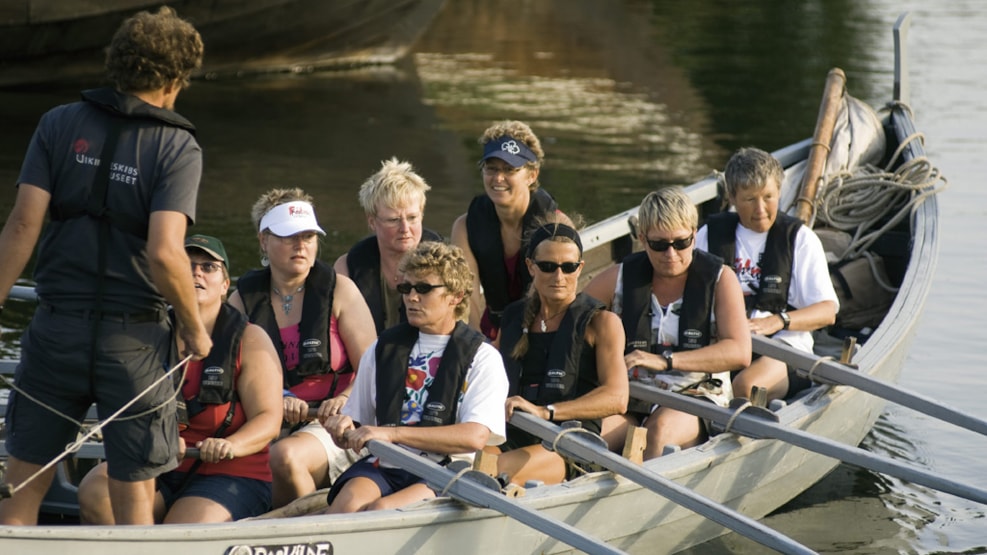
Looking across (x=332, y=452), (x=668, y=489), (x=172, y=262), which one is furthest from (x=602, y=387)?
(x=172, y=262)

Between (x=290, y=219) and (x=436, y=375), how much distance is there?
959 millimetres

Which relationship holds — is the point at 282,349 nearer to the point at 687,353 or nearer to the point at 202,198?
the point at 687,353

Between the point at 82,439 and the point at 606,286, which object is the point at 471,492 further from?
the point at 606,286

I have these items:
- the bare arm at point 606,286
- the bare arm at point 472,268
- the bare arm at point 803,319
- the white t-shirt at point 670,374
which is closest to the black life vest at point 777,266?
the bare arm at point 803,319

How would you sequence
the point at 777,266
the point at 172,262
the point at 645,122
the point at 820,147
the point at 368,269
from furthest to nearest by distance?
1. the point at 645,122
2. the point at 820,147
3. the point at 777,266
4. the point at 368,269
5. the point at 172,262

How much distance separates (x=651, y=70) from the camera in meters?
21.9

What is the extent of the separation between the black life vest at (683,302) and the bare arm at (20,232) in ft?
9.07

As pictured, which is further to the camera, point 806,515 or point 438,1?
point 438,1

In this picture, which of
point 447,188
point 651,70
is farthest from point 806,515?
point 651,70

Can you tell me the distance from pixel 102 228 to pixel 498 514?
175cm

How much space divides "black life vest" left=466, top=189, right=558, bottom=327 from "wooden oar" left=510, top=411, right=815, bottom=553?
5.05 feet

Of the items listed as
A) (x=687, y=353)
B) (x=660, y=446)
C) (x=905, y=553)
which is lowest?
(x=905, y=553)

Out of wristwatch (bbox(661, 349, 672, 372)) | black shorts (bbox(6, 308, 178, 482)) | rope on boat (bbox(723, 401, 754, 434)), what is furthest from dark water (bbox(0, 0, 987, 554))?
black shorts (bbox(6, 308, 178, 482))

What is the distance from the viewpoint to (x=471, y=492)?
188 inches
